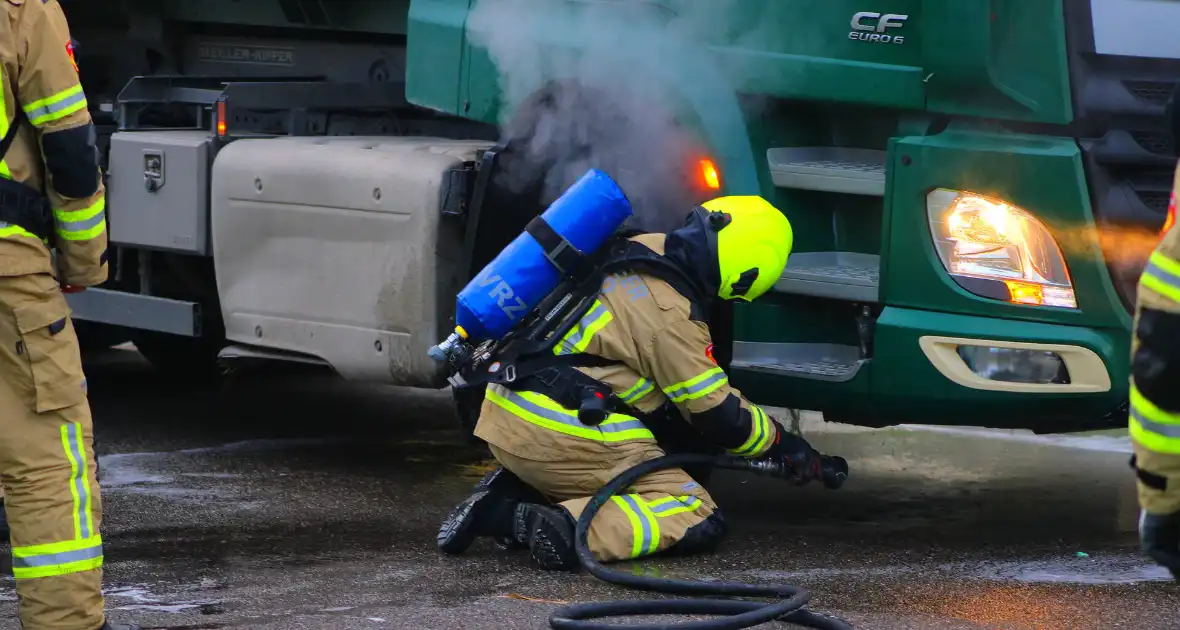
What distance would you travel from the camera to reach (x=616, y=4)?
5246mm

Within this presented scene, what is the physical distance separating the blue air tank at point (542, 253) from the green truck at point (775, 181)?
462mm

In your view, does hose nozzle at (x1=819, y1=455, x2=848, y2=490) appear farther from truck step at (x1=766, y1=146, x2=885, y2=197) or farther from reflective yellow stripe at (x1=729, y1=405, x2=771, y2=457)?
truck step at (x1=766, y1=146, x2=885, y2=197)

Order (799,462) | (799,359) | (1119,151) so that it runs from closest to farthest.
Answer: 1. (1119,151)
2. (799,462)
3. (799,359)

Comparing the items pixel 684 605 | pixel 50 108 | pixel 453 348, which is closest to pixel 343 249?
pixel 453 348

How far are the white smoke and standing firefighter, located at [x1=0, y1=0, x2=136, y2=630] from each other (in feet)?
5.74

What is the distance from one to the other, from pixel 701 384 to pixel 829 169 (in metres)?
0.71

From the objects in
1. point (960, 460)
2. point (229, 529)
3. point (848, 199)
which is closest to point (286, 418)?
point (229, 529)

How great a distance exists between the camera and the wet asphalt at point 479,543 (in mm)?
4316

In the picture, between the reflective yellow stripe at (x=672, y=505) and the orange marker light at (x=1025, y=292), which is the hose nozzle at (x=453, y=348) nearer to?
the reflective yellow stripe at (x=672, y=505)

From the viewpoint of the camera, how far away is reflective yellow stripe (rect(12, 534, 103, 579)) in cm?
382

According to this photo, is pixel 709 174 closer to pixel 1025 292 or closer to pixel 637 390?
pixel 637 390

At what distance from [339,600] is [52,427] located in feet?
2.94

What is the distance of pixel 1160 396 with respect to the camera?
2.70 m

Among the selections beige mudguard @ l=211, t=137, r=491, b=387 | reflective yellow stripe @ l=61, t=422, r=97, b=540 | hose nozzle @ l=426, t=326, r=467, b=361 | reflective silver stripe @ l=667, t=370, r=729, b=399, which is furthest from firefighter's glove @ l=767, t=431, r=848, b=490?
reflective yellow stripe @ l=61, t=422, r=97, b=540
